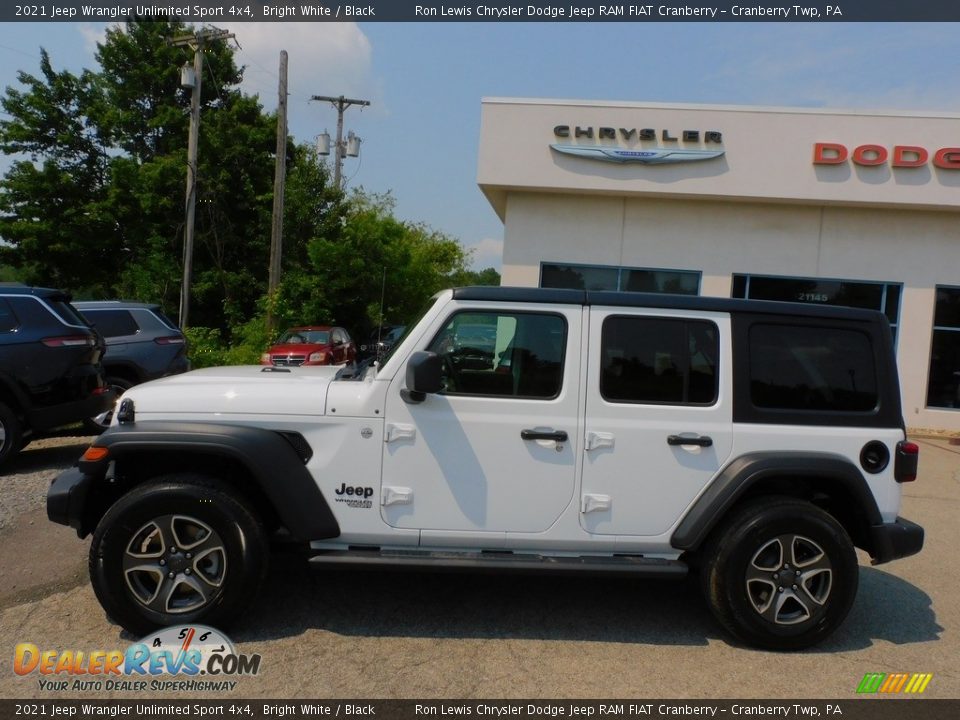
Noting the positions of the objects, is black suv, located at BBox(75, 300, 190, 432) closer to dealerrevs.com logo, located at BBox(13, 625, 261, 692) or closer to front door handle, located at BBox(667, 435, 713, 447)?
dealerrevs.com logo, located at BBox(13, 625, 261, 692)

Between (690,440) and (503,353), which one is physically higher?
(503,353)

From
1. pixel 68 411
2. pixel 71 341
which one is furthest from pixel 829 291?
pixel 68 411

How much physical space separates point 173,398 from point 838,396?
371cm

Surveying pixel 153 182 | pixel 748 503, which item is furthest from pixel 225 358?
pixel 748 503

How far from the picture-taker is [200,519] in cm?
373

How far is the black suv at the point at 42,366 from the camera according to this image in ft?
24.2

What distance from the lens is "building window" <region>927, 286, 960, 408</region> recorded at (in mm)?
13859

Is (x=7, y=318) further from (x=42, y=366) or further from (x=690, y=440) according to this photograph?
(x=690, y=440)

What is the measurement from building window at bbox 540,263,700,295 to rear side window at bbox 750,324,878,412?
33.6 feet

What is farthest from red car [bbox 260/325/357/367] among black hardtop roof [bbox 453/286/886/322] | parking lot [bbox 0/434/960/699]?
black hardtop roof [bbox 453/286/886/322]

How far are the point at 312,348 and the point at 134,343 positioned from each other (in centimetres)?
746

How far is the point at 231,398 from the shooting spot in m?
3.89
